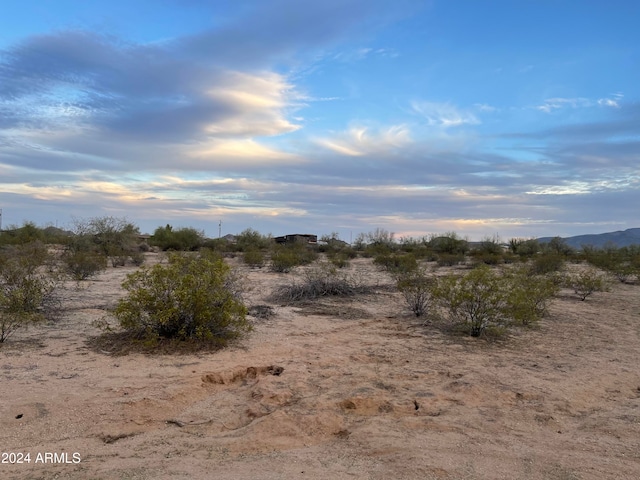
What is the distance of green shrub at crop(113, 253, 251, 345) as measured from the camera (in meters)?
8.28

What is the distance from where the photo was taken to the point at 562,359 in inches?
321

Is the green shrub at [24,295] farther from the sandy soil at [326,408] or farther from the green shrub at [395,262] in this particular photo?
the green shrub at [395,262]

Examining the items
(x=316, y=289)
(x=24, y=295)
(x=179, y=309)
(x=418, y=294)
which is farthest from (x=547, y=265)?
(x=24, y=295)

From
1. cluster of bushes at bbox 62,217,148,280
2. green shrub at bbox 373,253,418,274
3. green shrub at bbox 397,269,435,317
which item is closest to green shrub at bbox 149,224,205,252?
cluster of bushes at bbox 62,217,148,280

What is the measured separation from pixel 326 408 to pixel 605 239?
161ft

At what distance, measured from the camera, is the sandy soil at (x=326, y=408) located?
432 cm

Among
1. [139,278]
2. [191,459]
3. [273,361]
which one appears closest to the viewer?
[191,459]

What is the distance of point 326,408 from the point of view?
18.7ft

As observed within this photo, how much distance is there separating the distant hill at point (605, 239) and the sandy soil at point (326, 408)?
3262 cm

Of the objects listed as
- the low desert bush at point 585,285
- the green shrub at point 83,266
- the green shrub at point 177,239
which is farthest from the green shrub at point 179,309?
the green shrub at point 177,239

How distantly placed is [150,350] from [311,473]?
4.45 metres

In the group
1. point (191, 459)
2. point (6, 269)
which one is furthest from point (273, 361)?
point (6, 269)

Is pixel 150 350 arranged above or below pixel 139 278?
below

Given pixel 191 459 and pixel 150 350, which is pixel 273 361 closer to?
pixel 150 350
